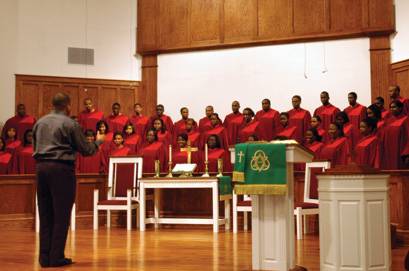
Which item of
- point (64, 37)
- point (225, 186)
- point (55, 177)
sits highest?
point (64, 37)

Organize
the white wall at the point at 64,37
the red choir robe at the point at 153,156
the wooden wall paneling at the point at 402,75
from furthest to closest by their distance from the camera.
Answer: the white wall at the point at 64,37
the wooden wall paneling at the point at 402,75
the red choir robe at the point at 153,156

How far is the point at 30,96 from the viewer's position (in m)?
11.6

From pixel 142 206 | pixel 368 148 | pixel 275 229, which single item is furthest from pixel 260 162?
pixel 368 148

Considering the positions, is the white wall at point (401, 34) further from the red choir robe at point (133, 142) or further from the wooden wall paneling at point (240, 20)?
the red choir robe at point (133, 142)

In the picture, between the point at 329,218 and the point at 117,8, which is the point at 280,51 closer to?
the point at 117,8

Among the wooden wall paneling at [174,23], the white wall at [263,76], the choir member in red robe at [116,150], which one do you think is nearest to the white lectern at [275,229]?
the choir member in red robe at [116,150]

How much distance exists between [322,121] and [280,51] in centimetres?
197

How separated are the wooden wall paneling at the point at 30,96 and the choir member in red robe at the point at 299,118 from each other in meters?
5.31

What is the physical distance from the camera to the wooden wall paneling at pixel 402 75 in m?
10.2

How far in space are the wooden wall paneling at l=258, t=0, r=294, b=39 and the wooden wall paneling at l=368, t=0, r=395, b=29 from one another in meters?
1.52

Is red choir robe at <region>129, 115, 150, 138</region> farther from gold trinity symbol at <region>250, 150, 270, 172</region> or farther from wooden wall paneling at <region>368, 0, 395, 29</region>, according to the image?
gold trinity symbol at <region>250, 150, 270, 172</region>

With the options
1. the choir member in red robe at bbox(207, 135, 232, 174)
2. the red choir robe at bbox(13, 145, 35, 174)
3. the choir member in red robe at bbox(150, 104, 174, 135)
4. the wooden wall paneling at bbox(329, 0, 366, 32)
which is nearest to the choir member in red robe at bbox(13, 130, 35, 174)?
the red choir robe at bbox(13, 145, 35, 174)

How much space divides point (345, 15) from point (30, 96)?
259 inches

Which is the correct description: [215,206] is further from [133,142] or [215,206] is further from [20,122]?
[20,122]
